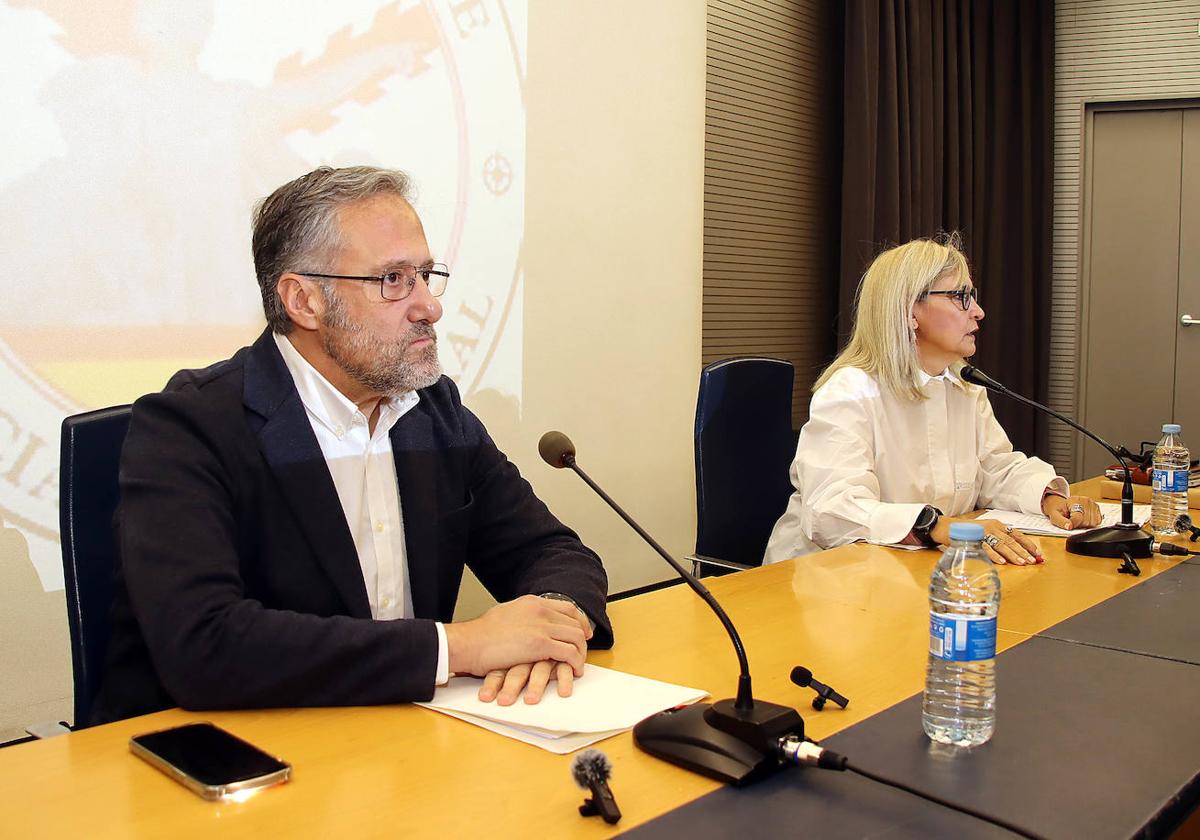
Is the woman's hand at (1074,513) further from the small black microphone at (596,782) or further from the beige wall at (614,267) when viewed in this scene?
the small black microphone at (596,782)

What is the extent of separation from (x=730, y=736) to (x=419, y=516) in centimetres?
68

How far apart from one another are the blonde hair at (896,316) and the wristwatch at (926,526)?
19.4 inches

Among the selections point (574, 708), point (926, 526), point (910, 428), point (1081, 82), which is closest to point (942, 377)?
point (910, 428)

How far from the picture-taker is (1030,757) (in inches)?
42.1

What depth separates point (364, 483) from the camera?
160 centimetres

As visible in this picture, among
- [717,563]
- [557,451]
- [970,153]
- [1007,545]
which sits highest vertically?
[970,153]

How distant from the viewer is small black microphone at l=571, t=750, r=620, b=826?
0.95 metres

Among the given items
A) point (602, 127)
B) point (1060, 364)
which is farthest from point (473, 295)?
point (1060, 364)

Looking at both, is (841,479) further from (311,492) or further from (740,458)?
(311,492)

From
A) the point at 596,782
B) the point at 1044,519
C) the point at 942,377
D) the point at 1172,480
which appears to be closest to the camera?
the point at 596,782

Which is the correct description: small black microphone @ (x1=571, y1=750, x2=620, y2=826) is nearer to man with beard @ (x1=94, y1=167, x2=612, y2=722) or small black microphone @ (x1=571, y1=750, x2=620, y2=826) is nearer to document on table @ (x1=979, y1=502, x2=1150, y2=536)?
man with beard @ (x1=94, y1=167, x2=612, y2=722)

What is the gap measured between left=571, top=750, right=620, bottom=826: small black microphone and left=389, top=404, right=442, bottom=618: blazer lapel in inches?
26.1

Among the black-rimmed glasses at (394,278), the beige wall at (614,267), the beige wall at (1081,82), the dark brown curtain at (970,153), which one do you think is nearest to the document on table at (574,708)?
the black-rimmed glasses at (394,278)

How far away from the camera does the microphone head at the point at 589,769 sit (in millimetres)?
966
